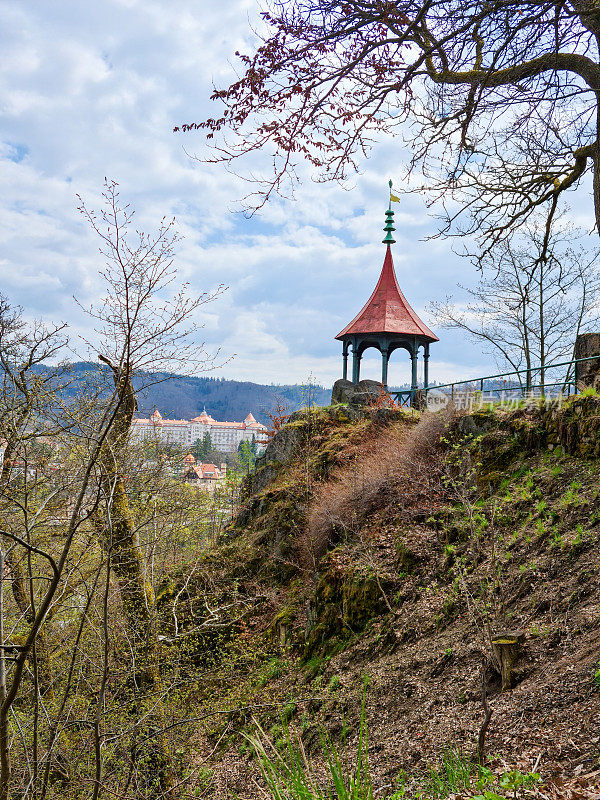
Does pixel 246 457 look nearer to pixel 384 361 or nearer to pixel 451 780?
pixel 384 361

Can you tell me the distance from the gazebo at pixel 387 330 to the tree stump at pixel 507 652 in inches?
469

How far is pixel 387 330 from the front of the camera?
54.6 ft

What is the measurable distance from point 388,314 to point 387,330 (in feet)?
3.21

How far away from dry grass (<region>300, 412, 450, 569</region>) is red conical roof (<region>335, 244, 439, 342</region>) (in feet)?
21.2

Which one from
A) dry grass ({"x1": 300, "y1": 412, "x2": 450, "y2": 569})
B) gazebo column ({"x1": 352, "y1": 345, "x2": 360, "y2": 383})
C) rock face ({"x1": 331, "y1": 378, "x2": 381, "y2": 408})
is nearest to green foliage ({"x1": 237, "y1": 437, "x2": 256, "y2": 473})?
rock face ({"x1": 331, "y1": 378, "x2": 381, "y2": 408})

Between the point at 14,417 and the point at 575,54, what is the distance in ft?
21.4

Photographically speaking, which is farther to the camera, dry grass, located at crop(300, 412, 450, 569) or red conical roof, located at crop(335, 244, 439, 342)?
red conical roof, located at crop(335, 244, 439, 342)

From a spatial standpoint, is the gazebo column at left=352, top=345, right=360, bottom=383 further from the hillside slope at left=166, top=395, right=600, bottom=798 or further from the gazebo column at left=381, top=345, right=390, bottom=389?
the hillside slope at left=166, top=395, right=600, bottom=798

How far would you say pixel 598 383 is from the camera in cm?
769

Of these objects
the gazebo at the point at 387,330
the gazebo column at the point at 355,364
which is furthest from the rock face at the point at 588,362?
the gazebo column at the point at 355,364

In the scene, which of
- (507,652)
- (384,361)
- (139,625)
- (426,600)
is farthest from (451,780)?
(384,361)

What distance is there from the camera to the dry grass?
948 cm

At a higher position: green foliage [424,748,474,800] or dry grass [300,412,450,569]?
dry grass [300,412,450,569]

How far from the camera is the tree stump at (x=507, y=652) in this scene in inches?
183
